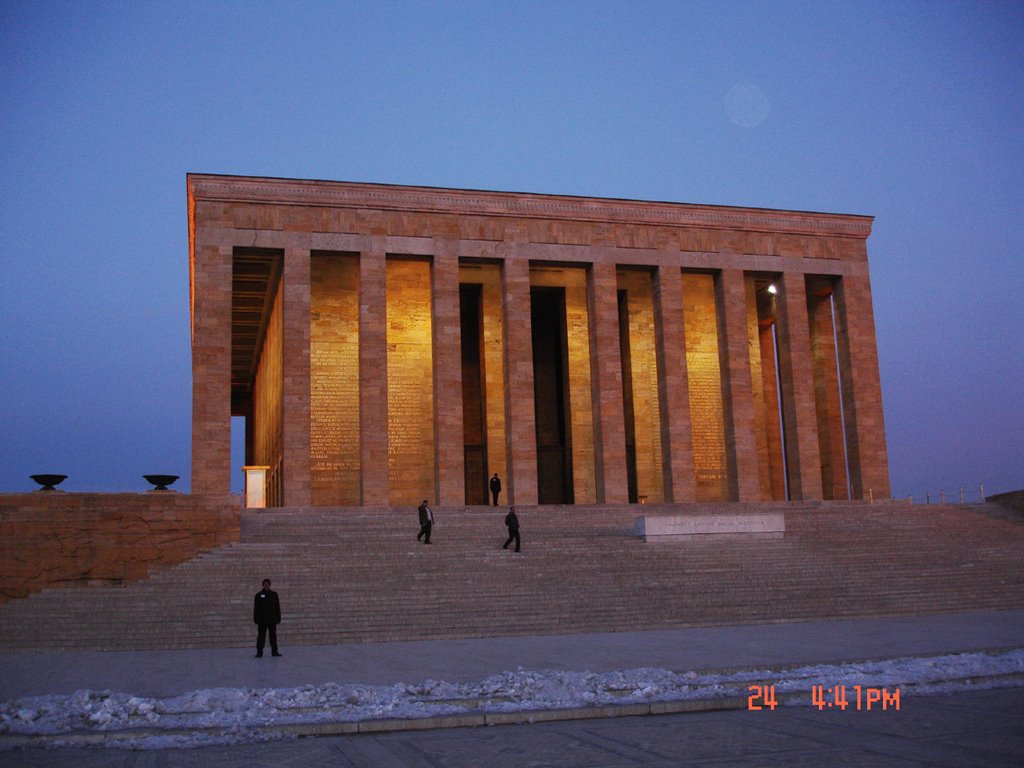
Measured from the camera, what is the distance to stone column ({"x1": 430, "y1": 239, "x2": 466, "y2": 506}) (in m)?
28.0

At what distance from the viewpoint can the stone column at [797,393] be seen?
3127 cm

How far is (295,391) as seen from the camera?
89.8ft

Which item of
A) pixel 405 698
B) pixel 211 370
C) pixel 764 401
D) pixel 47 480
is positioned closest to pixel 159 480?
pixel 47 480

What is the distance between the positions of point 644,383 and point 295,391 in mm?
12503

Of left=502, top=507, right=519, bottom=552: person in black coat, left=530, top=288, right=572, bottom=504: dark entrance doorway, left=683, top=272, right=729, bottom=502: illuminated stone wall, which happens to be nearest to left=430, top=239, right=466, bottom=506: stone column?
left=530, top=288, right=572, bottom=504: dark entrance doorway

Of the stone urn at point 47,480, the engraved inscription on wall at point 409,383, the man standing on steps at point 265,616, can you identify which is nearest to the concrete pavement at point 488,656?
the man standing on steps at point 265,616

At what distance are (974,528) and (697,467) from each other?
1001cm

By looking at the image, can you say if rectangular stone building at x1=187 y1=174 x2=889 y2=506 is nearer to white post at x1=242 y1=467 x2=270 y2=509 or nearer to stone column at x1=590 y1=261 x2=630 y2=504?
stone column at x1=590 y1=261 x2=630 y2=504

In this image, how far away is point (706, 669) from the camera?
989cm

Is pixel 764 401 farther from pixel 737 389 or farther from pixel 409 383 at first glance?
pixel 409 383

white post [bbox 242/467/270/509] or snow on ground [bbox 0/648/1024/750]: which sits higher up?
white post [bbox 242/467/270/509]

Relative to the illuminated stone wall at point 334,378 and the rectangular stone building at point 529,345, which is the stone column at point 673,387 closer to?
the rectangular stone building at point 529,345

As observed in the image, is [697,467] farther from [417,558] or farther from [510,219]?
[417,558]

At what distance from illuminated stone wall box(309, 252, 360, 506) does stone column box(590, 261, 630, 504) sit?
7376 mm
